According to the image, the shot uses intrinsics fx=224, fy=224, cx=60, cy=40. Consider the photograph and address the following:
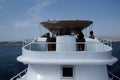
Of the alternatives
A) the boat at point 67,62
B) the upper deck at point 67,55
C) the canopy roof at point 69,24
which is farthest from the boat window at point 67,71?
the canopy roof at point 69,24

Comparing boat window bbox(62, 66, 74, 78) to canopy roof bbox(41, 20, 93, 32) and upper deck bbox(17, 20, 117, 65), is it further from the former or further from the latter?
canopy roof bbox(41, 20, 93, 32)

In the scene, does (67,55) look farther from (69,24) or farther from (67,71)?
(69,24)

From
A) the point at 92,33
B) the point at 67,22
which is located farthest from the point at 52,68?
the point at 92,33

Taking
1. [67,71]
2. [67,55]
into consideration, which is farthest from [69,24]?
[67,71]

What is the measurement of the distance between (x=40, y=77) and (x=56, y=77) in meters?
0.81

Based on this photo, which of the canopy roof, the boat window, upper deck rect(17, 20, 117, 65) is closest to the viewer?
upper deck rect(17, 20, 117, 65)

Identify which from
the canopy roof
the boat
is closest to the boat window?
the boat

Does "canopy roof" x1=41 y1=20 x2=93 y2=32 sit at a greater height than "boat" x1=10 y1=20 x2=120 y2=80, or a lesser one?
greater

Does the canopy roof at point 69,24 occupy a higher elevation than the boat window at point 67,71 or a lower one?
higher

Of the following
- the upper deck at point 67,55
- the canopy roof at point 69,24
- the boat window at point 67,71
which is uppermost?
the canopy roof at point 69,24

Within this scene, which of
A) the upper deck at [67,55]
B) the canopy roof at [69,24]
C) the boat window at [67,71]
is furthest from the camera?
the canopy roof at [69,24]

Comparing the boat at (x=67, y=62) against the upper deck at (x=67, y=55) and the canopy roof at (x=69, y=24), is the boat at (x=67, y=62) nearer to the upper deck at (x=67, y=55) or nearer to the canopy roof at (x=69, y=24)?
the upper deck at (x=67, y=55)

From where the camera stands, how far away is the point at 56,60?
34.1 feet

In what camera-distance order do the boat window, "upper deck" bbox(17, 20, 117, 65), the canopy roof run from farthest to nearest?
the canopy roof
the boat window
"upper deck" bbox(17, 20, 117, 65)
